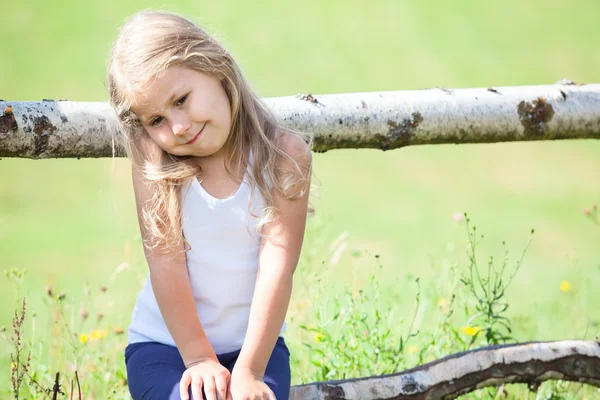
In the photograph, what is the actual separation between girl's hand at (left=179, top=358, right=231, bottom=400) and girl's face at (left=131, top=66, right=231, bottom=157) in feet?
1.91

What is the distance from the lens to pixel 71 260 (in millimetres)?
6105

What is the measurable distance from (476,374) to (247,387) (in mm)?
879

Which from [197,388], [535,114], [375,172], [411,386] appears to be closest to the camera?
[197,388]

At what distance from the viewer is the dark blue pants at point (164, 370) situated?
1983 mm

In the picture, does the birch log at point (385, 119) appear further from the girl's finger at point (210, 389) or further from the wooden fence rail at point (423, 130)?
the girl's finger at point (210, 389)

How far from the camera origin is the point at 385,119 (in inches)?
99.5

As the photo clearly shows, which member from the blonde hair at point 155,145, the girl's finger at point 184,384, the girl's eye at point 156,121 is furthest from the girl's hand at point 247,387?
the girl's eye at point 156,121

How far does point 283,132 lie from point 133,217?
195 inches

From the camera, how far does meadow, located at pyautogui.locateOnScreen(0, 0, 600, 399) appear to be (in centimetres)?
522

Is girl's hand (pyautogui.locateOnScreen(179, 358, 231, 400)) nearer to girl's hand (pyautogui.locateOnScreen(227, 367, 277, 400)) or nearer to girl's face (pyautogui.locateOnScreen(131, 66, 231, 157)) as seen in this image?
girl's hand (pyautogui.locateOnScreen(227, 367, 277, 400))

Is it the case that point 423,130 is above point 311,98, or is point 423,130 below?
below

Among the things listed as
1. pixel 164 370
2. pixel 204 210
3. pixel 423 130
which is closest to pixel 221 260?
pixel 204 210

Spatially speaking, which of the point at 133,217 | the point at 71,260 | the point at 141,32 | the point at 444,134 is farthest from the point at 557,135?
the point at 133,217

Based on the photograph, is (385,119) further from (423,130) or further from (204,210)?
(204,210)
